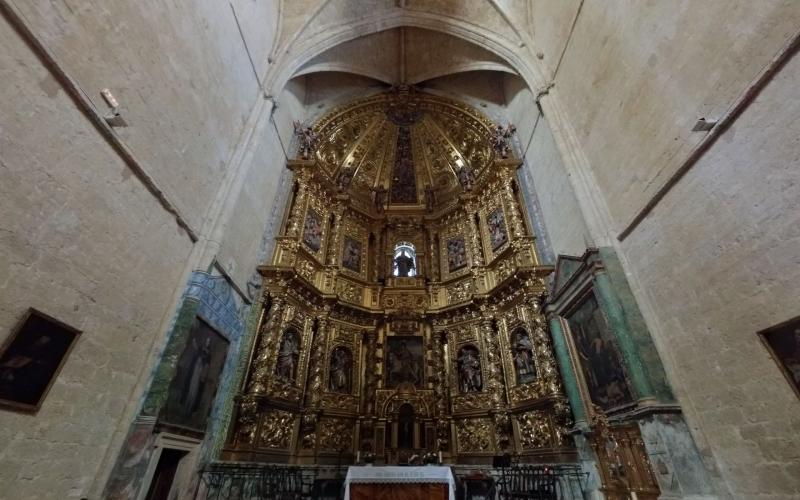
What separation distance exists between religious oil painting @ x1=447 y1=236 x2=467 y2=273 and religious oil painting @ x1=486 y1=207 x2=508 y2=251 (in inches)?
42.1

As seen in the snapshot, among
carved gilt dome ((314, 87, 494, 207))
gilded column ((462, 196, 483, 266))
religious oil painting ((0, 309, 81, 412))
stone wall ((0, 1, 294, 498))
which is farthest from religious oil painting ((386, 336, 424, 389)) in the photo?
religious oil painting ((0, 309, 81, 412))

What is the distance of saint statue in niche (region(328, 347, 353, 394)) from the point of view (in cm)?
927

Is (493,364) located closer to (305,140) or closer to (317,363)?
(317,363)

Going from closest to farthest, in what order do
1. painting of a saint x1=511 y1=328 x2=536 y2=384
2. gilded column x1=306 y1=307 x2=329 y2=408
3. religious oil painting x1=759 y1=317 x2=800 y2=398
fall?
religious oil painting x1=759 y1=317 x2=800 y2=398 < painting of a saint x1=511 y1=328 x2=536 y2=384 < gilded column x1=306 y1=307 x2=329 y2=408

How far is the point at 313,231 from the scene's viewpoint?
10422 millimetres

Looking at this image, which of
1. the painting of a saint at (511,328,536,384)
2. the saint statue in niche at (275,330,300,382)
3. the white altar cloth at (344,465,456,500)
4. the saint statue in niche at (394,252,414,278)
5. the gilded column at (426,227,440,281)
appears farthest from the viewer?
the saint statue in niche at (394,252,414,278)

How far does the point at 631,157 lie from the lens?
5.30 metres

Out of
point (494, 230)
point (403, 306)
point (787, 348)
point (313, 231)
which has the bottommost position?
point (787, 348)

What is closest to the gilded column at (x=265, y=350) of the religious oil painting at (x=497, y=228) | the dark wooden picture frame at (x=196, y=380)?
the dark wooden picture frame at (x=196, y=380)

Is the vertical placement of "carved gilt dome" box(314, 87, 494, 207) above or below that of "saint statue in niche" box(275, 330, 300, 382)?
above

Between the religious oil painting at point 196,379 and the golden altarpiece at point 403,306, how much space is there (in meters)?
1.04

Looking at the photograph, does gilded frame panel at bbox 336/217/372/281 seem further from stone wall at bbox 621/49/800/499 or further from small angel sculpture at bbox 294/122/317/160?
stone wall at bbox 621/49/800/499

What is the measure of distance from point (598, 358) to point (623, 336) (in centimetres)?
108

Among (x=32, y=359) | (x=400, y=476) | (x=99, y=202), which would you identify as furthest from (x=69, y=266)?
(x=400, y=476)
